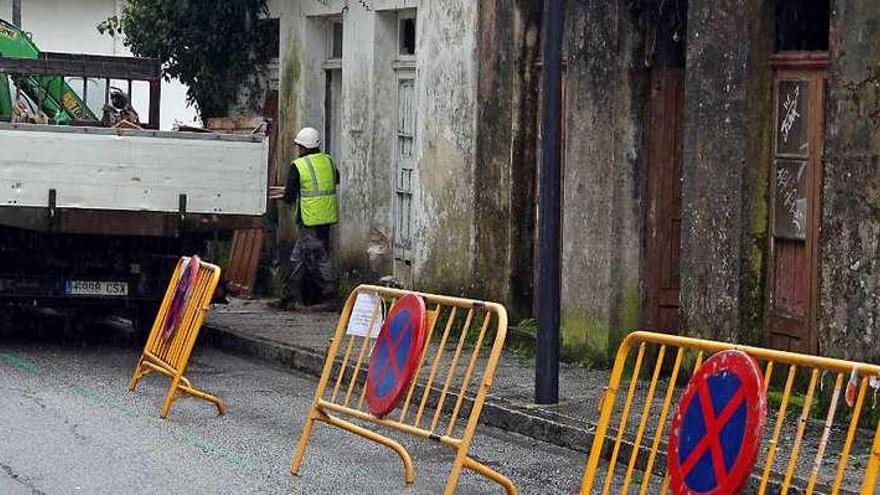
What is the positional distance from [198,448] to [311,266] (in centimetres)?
827

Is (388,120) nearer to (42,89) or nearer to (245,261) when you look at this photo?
(245,261)

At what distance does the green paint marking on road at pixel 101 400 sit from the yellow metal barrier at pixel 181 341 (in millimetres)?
275

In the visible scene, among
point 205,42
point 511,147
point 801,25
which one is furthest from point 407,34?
point 801,25

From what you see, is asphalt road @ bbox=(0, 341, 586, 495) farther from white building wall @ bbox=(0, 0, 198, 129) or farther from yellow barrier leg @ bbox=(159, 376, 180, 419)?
white building wall @ bbox=(0, 0, 198, 129)

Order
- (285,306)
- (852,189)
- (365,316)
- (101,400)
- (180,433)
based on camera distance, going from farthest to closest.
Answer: (285,306)
(101,400)
(852,189)
(180,433)
(365,316)

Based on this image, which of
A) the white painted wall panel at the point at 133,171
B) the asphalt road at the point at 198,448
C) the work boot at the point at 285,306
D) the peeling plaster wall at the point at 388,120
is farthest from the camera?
the work boot at the point at 285,306

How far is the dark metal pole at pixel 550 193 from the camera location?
39.4ft

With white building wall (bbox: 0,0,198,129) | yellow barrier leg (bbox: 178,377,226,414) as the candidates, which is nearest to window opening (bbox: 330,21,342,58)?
yellow barrier leg (bbox: 178,377,226,414)

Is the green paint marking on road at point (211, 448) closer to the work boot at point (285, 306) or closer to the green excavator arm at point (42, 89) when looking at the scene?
the green excavator arm at point (42, 89)

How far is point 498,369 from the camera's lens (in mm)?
14211

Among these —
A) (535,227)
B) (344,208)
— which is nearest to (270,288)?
(344,208)

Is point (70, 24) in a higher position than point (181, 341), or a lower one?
higher

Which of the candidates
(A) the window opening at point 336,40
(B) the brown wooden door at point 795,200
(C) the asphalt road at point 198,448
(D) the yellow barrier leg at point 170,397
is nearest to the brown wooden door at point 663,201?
(B) the brown wooden door at point 795,200

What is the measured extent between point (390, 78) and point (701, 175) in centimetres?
636
